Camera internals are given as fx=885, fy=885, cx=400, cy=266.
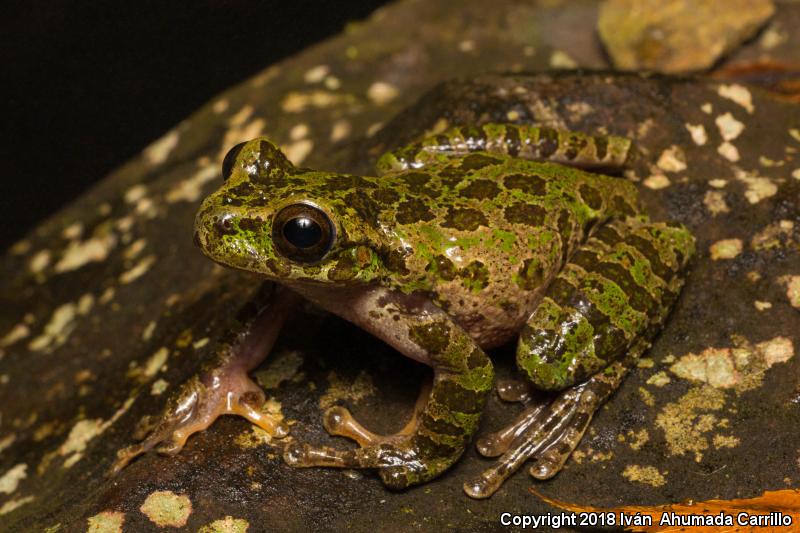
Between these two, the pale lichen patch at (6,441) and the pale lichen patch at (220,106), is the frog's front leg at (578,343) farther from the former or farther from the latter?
the pale lichen patch at (220,106)

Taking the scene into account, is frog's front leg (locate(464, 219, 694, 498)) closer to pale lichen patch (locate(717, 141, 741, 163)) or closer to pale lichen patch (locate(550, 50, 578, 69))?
pale lichen patch (locate(717, 141, 741, 163))

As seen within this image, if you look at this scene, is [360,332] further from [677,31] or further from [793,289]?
[677,31]

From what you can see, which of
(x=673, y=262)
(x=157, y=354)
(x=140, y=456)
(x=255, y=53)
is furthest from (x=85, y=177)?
(x=673, y=262)

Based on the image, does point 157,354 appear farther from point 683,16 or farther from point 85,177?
point 683,16

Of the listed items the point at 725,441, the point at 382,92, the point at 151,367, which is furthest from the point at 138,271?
the point at 725,441

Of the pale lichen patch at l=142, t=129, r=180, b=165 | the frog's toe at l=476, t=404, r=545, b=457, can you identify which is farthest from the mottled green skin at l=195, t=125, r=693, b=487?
the pale lichen patch at l=142, t=129, r=180, b=165

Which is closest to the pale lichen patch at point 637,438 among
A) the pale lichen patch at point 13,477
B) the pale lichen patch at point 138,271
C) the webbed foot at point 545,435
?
the webbed foot at point 545,435
